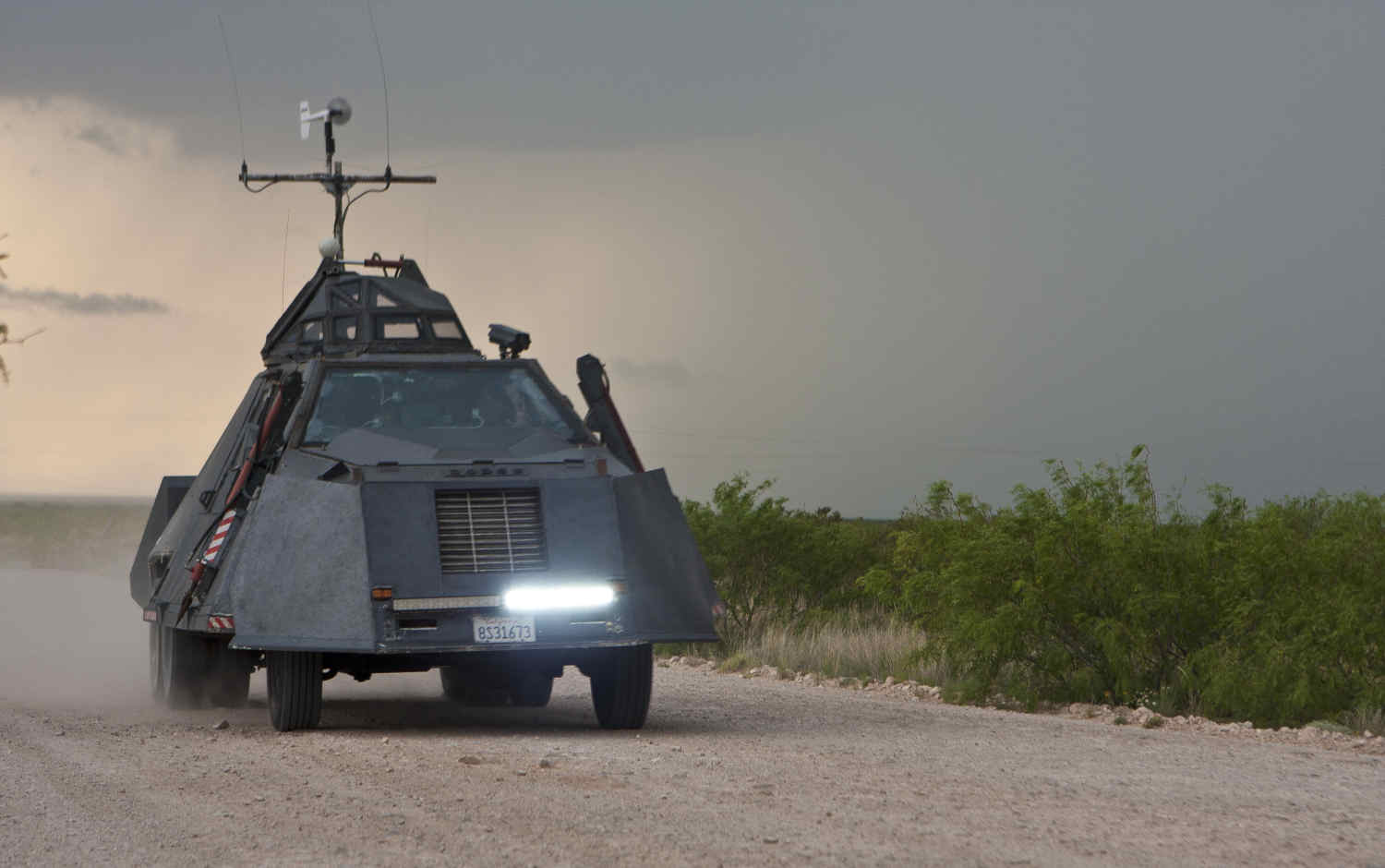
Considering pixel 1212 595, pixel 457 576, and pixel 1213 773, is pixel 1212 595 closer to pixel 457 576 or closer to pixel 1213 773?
pixel 1213 773

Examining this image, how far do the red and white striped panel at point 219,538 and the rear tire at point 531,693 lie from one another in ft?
10.7

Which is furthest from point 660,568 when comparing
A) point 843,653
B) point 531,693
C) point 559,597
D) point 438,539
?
point 843,653

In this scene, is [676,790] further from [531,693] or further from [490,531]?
[531,693]

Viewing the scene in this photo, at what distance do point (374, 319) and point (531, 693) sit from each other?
3.38 metres

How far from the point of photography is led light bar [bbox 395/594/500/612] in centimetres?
1096

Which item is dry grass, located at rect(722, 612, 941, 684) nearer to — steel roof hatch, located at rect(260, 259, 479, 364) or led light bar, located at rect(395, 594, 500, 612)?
steel roof hatch, located at rect(260, 259, 479, 364)

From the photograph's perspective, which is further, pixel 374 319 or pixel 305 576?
pixel 374 319

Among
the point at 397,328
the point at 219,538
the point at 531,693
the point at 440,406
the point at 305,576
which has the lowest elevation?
the point at 531,693

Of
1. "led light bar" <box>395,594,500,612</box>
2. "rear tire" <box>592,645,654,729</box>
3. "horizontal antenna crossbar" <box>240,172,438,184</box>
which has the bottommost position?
"rear tire" <box>592,645,654,729</box>

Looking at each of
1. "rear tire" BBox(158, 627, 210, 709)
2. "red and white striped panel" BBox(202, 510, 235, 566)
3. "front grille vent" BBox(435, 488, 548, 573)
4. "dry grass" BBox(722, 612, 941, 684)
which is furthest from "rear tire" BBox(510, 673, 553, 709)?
"dry grass" BBox(722, 612, 941, 684)

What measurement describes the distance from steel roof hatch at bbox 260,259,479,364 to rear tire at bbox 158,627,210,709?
253 cm

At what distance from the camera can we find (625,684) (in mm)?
11914

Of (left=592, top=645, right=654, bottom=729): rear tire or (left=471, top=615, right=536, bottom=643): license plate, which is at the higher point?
(left=471, top=615, right=536, bottom=643): license plate

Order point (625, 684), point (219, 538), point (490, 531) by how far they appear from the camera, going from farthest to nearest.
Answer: point (219, 538) < point (625, 684) < point (490, 531)
